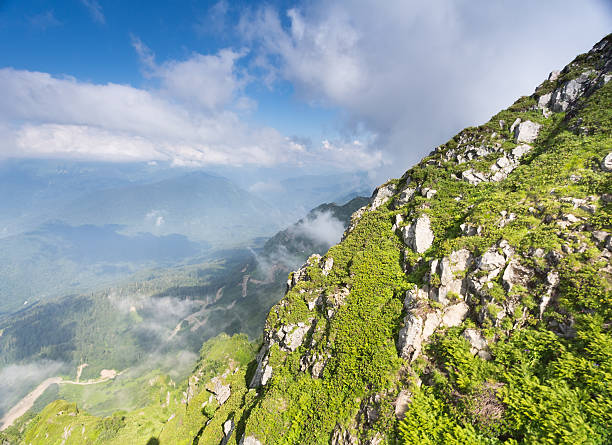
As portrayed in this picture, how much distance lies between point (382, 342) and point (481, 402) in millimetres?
7823

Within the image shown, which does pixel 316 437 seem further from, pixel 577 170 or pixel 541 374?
pixel 577 170

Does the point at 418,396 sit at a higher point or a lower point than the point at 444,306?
lower

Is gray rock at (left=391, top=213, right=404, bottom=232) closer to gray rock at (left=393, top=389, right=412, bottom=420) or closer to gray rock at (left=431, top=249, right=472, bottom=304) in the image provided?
gray rock at (left=431, top=249, right=472, bottom=304)

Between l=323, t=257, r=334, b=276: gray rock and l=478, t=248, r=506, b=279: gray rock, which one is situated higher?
l=478, t=248, r=506, b=279: gray rock

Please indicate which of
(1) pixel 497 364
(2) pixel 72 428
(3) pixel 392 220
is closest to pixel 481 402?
(1) pixel 497 364

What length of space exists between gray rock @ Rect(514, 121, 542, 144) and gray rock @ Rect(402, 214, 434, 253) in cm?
1858

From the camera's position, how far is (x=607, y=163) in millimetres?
19750

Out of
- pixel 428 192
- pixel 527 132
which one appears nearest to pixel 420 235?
pixel 428 192

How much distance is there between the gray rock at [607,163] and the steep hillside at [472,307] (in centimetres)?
9

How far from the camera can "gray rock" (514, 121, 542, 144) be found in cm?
3070

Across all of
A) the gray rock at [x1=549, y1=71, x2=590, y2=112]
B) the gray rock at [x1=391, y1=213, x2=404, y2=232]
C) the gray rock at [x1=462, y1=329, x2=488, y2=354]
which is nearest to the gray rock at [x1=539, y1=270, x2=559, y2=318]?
the gray rock at [x1=462, y1=329, x2=488, y2=354]

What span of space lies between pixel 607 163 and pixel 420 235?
51.1ft

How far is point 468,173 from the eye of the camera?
97.1ft

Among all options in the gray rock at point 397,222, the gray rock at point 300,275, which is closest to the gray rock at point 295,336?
the gray rock at point 300,275
